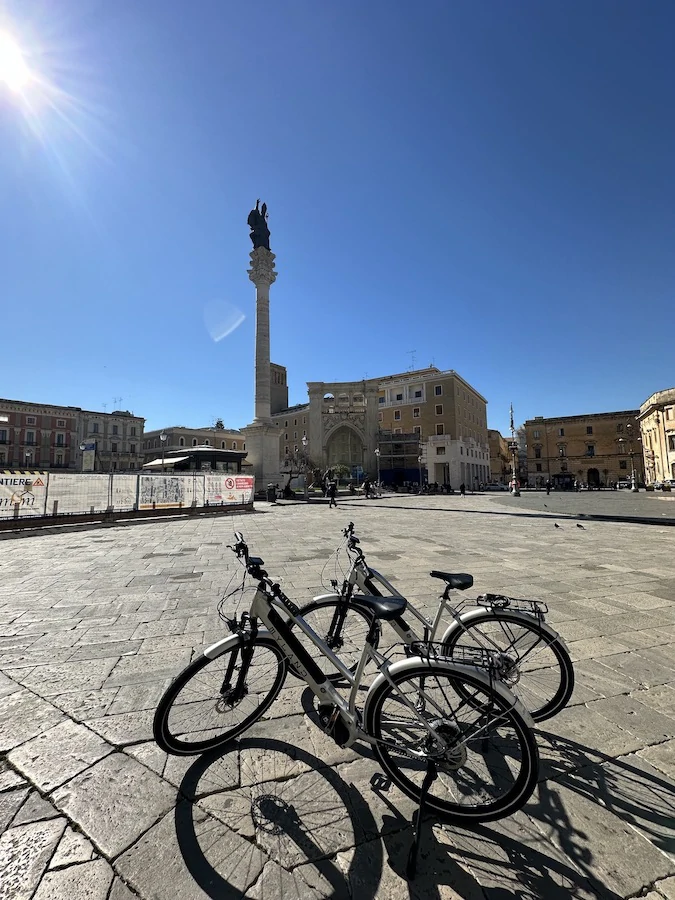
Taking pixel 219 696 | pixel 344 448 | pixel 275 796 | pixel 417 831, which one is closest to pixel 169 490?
pixel 219 696

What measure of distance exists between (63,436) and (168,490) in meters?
50.3

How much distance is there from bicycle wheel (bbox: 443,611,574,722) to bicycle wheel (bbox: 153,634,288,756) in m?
1.15

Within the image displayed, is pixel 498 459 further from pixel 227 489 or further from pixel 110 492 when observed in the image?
pixel 110 492

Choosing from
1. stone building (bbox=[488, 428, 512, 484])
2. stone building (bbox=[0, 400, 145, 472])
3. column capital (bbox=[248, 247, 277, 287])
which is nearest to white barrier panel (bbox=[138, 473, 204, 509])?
column capital (bbox=[248, 247, 277, 287])

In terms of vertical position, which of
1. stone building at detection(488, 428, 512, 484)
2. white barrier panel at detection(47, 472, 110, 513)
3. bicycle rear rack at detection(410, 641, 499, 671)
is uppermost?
stone building at detection(488, 428, 512, 484)

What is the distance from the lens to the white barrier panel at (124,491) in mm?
15375

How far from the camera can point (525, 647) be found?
102 inches

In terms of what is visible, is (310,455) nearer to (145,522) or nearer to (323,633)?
(145,522)

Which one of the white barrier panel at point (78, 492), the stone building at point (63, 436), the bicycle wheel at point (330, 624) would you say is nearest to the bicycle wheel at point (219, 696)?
the bicycle wheel at point (330, 624)

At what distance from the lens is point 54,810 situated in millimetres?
1930

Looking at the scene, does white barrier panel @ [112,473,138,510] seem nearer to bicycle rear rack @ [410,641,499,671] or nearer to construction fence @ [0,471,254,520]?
construction fence @ [0,471,254,520]

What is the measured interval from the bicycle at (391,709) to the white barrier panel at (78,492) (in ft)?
45.5

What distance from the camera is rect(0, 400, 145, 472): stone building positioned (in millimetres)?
52688

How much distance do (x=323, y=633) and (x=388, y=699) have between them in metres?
1.24
